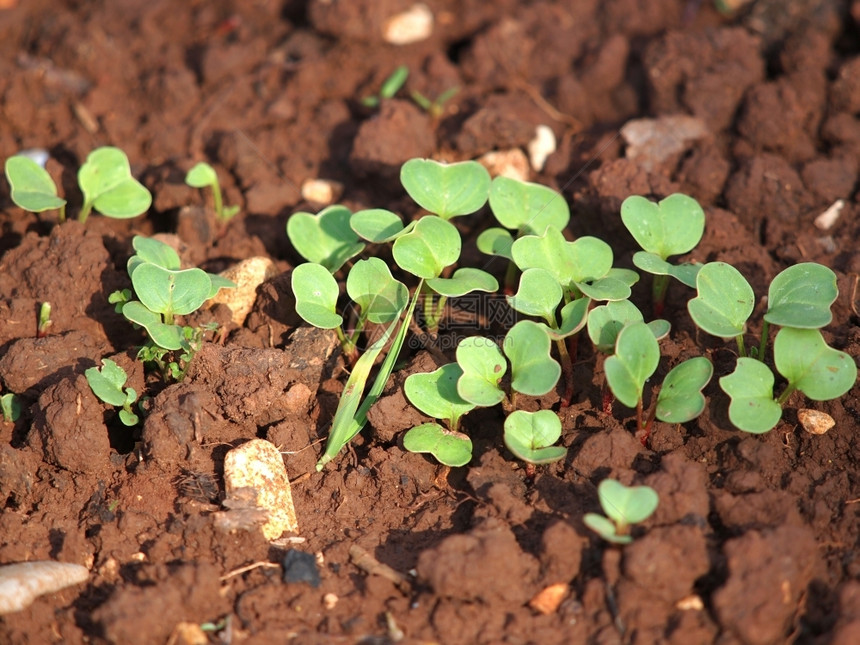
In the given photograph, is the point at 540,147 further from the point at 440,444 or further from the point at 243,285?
the point at 440,444

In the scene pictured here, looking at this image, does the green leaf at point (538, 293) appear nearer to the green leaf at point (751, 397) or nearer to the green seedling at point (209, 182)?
the green leaf at point (751, 397)

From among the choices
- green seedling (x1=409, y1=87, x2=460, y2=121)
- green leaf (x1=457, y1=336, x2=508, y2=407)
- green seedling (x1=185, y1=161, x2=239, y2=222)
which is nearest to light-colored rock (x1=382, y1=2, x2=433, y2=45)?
green seedling (x1=409, y1=87, x2=460, y2=121)

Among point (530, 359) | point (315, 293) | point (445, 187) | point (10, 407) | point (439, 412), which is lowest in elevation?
point (10, 407)

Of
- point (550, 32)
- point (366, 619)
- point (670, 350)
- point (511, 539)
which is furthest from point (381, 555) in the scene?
point (550, 32)

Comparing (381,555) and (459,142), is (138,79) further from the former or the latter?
(381,555)

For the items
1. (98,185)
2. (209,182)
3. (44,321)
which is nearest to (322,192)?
(209,182)

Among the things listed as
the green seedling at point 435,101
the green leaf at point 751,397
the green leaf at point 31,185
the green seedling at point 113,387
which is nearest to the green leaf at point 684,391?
the green leaf at point 751,397

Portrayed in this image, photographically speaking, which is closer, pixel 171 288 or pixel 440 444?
pixel 440 444

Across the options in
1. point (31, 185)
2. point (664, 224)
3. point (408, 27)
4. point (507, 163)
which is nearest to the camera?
point (664, 224)

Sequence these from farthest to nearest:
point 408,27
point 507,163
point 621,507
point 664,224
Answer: point 408,27
point 507,163
point 664,224
point 621,507
